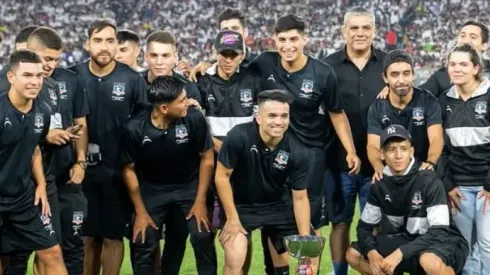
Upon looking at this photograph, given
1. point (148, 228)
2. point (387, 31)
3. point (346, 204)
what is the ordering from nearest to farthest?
1. point (148, 228)
2. point (346, 204)
3. point (387, 31)

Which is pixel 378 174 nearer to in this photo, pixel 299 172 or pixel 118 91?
pixel 299 172

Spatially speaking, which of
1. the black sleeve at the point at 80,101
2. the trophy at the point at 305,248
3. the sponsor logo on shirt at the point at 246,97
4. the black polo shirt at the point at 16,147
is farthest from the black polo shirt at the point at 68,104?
the trophy at the point at 305,248

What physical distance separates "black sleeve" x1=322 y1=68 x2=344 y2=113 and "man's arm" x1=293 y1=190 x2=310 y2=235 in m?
0.83

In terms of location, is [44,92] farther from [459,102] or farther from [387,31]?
[387,31]

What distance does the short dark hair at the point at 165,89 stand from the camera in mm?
6738

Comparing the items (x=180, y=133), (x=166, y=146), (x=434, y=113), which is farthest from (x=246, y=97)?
(x=434, y=113)

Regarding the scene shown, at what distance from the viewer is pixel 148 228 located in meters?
6.98

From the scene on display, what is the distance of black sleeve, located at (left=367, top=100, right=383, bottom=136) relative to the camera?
720cm

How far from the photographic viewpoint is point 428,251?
6.60 metres

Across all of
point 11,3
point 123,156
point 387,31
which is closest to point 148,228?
point 123,156

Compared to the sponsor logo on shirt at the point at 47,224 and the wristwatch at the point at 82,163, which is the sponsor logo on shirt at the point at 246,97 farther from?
the sponsor logo on shirt at the point at 47,224

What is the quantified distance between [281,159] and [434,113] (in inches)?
49.6

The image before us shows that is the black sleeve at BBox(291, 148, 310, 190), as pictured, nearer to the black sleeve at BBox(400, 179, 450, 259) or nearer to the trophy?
the black sleeve at BBox(400, 179, 450, 259)

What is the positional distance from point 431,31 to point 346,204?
21944mm
